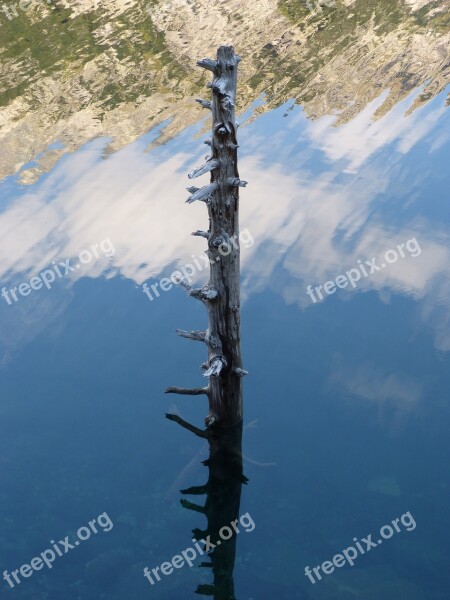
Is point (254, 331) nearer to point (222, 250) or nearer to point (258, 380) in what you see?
point (258, 380)

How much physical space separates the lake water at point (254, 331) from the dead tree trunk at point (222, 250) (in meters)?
1.34

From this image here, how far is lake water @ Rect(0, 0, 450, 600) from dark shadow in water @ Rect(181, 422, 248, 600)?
0.17m

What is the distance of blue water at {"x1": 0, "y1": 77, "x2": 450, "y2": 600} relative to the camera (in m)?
13.7

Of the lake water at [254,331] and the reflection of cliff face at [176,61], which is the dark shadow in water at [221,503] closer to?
the lake water at [254,331]

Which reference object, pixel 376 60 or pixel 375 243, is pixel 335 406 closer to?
pixel 375 243

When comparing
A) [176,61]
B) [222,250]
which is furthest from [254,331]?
[176,61]

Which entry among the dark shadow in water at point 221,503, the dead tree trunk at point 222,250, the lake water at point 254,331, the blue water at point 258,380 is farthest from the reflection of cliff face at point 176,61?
the dark shadow in water at point 221,503

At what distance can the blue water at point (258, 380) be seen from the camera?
13664mm

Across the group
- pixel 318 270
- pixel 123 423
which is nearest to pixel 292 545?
pixel 123 423

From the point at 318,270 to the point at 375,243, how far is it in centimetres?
225

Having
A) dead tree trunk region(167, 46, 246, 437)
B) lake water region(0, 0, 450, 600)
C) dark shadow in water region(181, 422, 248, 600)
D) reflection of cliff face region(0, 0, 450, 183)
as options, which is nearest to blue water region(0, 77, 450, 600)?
lake water region(0, 0, 450, 600)

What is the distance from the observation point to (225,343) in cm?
1467

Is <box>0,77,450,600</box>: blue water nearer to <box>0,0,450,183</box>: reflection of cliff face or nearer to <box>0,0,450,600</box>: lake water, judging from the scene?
<box>0,0,450,600</box>: lake water

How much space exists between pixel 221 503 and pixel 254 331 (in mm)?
5635
